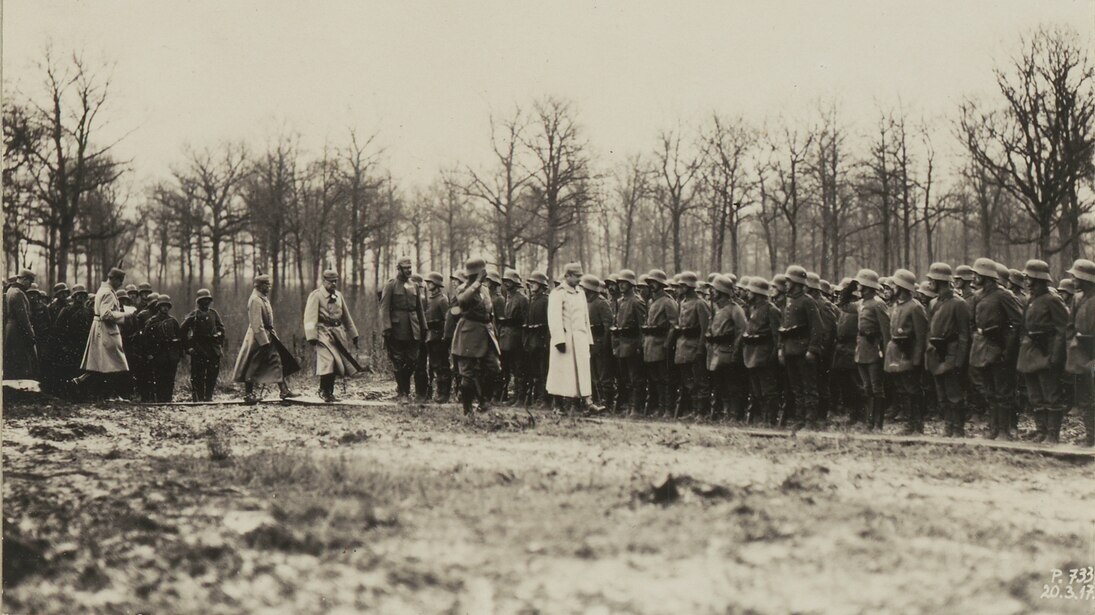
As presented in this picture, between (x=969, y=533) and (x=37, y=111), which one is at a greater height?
(x=37, y=111)

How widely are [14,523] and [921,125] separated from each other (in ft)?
114

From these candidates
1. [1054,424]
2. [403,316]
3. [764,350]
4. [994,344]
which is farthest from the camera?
[403,316]

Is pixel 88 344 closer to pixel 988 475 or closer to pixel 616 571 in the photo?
pixel 616 571

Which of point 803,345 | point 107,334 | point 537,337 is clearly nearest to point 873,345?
point 803,345

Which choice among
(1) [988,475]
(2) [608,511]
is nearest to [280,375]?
(2) [608,511]

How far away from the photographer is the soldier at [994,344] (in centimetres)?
841

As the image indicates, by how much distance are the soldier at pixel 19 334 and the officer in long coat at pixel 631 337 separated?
765cm

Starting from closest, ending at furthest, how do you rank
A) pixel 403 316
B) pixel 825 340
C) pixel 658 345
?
pixel 825 340 < pixel 658 345 < pixel 403 316

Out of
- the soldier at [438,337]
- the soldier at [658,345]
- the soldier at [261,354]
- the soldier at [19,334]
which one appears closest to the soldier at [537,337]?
the soldier at [438,337]

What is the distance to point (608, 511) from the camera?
217 inches

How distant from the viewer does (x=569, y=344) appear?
1061 cm

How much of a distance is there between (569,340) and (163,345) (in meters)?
Answer: 6.19

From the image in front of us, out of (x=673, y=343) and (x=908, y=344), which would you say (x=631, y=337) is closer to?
(x=673, y=343)

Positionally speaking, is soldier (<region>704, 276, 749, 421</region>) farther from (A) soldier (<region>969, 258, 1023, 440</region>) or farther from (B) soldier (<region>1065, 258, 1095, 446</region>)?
(B) soldier (<region>1065, 258, 1095, 446</region>)
